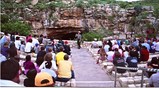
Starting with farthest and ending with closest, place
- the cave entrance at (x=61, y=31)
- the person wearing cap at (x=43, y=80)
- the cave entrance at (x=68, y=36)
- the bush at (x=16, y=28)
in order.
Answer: the cave entrance at (x=68, y=36) → the cave entrance at (x=61, y=31) → the bush at (x=16, y=28) → the person wearing cap at (x=43, y=80)

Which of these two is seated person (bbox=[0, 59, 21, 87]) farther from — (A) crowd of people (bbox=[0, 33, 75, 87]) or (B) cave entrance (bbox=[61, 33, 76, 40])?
(B) cave entrance (bbox=[61, 33, 76, 40])

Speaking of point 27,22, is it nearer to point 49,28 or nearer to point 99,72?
point 49,28

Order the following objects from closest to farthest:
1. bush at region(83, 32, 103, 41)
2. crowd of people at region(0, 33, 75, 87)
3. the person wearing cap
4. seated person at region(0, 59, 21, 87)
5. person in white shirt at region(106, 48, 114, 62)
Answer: seated person at region(0, 59, 21, 87)
crowd of people at region(0, 33, 75, 87)
the person wearing cap
person in white shirt at region(106, 48, 114, 62)
bush at region(83, 32, 103, 41)

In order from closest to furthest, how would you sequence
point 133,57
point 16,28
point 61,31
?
1. point 133,57
2. point 16,28
3. point 61,31

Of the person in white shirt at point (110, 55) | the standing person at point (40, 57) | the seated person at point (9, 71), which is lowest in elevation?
the person in white shirt at point (110, 55)

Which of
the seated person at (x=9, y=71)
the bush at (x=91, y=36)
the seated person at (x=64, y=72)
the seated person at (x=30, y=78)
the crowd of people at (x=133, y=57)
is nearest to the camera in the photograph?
the seated person at (x=9, y=71)

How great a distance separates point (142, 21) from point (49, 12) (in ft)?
26.4

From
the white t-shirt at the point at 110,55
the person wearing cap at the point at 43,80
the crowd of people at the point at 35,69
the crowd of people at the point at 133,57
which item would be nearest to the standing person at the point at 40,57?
the crowd of people at the point at 35,69

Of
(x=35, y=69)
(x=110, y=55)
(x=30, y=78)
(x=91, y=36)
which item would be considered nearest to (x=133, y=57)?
(x=110, y=55)

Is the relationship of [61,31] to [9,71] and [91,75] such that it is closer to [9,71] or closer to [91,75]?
[91,75]

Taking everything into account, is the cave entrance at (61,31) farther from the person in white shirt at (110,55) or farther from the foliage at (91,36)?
the person in white shirt at (110,55)

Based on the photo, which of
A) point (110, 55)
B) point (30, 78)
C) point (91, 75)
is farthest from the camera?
point (110, 55)

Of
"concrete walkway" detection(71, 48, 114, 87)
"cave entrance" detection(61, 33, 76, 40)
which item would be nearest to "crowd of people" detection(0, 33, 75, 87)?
"concrete walkway" detection(71, 48, 114, 87)

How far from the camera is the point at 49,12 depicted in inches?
1128
